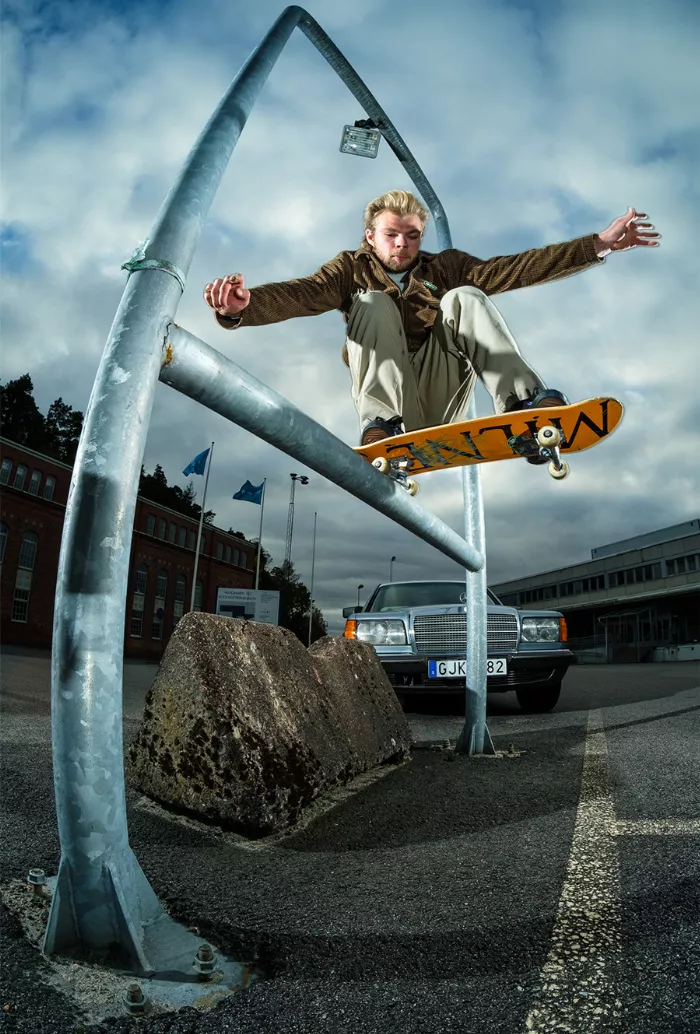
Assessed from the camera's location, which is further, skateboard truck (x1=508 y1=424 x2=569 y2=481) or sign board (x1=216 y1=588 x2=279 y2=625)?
sign board (x1=216 y1=588 x2=279 y2=625)

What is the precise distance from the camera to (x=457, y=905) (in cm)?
142

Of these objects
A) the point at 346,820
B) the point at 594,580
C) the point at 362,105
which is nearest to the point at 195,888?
the point at 346,820

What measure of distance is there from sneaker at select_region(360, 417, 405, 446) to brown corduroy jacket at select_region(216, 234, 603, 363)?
2.06ft

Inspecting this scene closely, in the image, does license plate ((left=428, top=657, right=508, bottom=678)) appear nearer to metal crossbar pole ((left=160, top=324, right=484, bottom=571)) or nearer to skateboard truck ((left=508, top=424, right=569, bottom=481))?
skateboard truck ((left=508, top=424, right=569, bottom=481))

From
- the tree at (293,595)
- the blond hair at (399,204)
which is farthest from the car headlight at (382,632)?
the tree at (293,595)

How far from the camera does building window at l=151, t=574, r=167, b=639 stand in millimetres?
51531

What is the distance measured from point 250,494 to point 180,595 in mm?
25798

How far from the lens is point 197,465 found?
29297 mm

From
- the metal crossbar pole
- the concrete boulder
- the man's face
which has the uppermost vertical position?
the man's face

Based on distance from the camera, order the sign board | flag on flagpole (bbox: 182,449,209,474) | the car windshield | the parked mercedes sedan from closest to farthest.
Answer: the parked mercedes sedan → the car windshield → flag on flagpole (bbox: 182,449,209,474) → the sign board

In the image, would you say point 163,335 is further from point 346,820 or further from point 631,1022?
point 346,820

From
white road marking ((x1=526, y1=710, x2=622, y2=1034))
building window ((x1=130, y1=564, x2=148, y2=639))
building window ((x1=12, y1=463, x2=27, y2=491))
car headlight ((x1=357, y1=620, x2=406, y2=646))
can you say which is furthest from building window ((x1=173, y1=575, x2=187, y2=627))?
white road marking ((x1=526, y1=710, x2=622, y2=1034))

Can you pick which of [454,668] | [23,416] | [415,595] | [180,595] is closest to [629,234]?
[454,668]

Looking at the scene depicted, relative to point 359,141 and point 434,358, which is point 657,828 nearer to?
point 434,358
